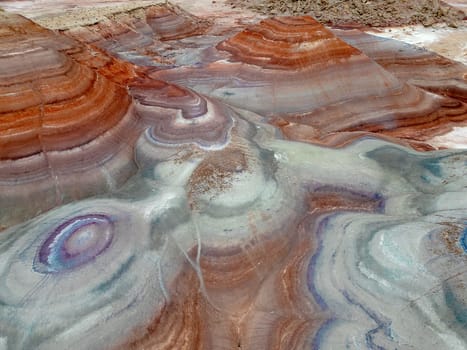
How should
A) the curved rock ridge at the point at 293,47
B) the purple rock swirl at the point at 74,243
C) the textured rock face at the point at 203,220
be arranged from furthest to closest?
the curved rock ridge at the point at 293,47 → the purple rock swirl at the point at 74,243 → the textured rock face at the point at 203,220

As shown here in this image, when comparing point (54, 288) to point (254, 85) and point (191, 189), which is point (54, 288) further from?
point (254, 85)

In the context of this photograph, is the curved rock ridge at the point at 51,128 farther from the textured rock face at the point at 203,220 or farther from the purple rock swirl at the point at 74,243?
the purple rock swirl at the point at 74,243

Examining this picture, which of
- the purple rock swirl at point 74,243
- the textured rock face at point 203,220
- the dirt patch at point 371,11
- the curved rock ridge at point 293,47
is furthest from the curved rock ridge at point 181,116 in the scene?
the dirt patch at point 371,11

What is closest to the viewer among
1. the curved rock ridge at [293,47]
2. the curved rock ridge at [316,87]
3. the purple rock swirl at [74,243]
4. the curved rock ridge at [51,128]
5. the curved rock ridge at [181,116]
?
the purple rock swirl at [74,243]

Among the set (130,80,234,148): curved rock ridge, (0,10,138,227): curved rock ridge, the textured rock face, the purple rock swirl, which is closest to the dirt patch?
the textured rock face

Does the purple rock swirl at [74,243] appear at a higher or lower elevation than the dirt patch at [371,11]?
higher

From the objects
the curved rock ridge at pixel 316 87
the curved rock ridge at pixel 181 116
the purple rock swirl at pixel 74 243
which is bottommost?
the curved rock ridge at pixel 316 87

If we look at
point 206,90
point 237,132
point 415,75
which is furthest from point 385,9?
point 237,132

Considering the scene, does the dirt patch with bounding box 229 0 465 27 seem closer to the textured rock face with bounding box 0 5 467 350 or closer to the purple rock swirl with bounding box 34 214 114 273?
the textured rock face with bounding box 0 5 467 350
